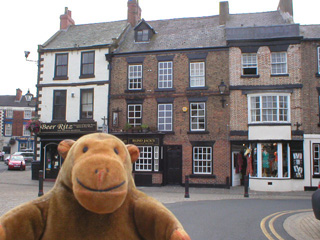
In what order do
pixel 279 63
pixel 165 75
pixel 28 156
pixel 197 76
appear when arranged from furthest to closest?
1. pixel 28 156
2. pixel 165 75
3. pixel 197 76
4. pixel 279 63

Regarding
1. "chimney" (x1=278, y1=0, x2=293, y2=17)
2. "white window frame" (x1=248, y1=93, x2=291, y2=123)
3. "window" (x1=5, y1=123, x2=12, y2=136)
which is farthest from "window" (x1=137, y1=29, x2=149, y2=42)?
"window" (x1=5, y1=123, x2=12, y2=136)

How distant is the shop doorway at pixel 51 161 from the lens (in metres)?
20.0

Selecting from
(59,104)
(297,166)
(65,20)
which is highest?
(65,20)

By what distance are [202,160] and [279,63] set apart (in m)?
7.25

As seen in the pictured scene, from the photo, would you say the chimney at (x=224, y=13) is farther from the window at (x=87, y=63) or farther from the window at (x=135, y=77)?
the window at (x=87, y=63)

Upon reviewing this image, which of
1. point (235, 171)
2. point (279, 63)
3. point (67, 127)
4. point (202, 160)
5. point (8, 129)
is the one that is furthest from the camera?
point (8, 129)

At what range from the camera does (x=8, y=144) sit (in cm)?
5178

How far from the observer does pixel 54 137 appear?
65.0 ft

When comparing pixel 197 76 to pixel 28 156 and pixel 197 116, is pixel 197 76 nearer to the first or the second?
pixel 197 116

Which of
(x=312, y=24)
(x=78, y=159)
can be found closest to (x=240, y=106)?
(x=312, y=24)

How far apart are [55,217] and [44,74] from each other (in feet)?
67.1

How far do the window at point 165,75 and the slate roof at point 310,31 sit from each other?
8.29 metres

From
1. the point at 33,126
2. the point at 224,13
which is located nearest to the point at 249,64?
the point at 224,13

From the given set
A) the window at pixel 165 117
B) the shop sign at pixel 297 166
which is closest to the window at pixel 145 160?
the window at pixel 165 117
